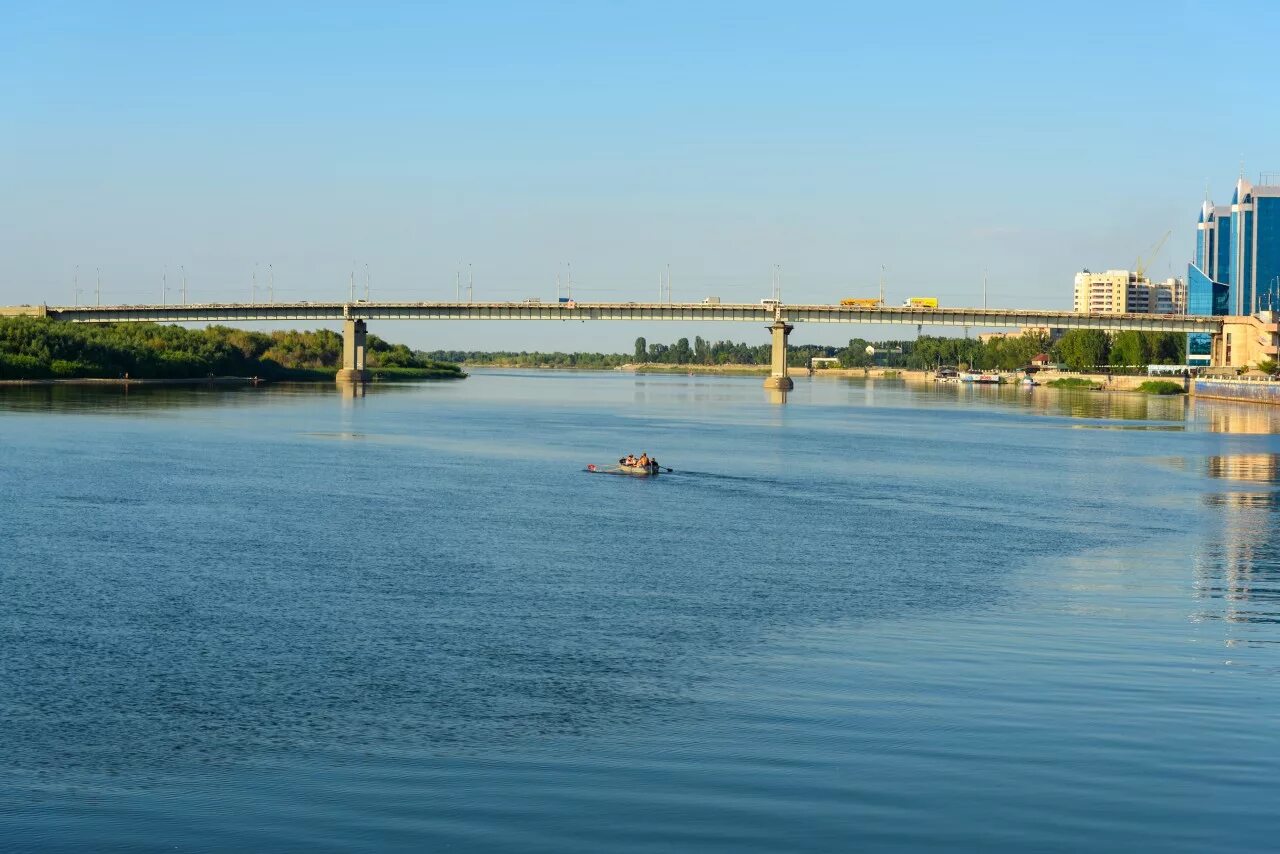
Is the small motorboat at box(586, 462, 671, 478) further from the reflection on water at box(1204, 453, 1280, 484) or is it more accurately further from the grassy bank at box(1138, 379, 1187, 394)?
the grassy bank at box(1138, 379, 1187, 394)

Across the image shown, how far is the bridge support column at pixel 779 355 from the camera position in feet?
632

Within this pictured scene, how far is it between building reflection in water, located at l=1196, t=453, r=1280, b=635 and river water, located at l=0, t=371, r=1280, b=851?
18cm

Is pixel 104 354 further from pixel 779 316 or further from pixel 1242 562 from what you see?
pixel 1242 562

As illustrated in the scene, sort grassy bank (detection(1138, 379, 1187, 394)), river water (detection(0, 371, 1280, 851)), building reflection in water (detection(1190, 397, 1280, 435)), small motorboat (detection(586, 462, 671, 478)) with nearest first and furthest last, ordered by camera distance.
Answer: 1. river water (detection(0, 371, 1280, 851))
2. small motorboat (detection(586, 462, 671, 478))
3. building reflection in water (detection(1190, 397, 1280, 435))
4. grassy bank (detection(1138, 379, 1187, 394))

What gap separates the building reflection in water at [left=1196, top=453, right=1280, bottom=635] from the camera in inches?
1205

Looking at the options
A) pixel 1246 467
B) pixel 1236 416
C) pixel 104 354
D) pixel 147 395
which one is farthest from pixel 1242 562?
pixel 104 354

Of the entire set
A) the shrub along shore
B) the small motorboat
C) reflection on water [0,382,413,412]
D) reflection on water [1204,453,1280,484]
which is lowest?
reflection on water [1204,453,1280,484]

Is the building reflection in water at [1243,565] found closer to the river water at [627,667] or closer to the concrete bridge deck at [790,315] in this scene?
the river water at [627,667]

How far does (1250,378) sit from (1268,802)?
557ft

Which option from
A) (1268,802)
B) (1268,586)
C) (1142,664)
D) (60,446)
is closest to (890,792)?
(1268,802)

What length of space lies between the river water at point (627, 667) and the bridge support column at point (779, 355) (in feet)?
441

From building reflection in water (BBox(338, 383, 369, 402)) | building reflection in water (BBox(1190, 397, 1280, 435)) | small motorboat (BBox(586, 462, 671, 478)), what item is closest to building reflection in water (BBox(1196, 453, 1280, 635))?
small motorboat (BBox(586, 462, 671, 478))

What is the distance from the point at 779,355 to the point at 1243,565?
A: 158543 millimetres

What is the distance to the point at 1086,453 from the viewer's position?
83000 millimetres
